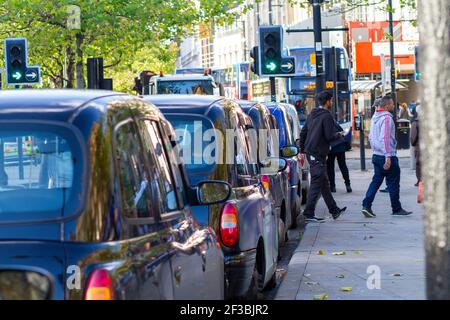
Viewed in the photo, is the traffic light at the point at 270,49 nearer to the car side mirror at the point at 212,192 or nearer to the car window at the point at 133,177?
the car side mirror at the point at 212,192

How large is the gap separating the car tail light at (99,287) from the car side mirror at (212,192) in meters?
2.01

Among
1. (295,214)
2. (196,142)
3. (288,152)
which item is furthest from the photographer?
(295,214)

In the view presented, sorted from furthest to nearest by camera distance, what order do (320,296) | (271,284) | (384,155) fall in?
(384,155)
(271,284)
(320,296)

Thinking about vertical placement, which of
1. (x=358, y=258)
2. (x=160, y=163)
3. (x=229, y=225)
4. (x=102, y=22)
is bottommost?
(x=358, y=258)

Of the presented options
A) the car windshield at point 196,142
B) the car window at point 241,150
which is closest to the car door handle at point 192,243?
the car windshield at point 196,142

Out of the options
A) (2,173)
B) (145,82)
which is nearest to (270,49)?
(145,82)

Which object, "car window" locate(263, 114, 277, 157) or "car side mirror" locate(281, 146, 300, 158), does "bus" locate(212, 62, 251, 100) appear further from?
"car window" locate(263, 114, 277, 157)

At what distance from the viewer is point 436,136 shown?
3.85 metres

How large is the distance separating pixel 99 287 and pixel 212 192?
227 centimetres

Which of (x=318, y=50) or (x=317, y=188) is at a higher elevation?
(x=318, y=50)

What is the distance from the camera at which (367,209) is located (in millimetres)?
17797

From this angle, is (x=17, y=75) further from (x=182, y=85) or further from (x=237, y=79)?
(x=237, y=79)

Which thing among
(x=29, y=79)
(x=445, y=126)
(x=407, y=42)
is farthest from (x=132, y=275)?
(x=407, y=42)

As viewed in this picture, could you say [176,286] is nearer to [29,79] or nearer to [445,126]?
[445,126]
